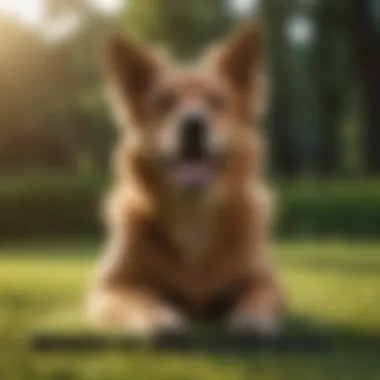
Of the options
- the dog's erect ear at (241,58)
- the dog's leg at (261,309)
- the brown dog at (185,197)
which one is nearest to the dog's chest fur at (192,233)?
the brown dog at (185,197)

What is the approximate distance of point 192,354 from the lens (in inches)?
91.4

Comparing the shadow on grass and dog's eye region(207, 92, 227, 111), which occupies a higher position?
dog's eye region(207, 92, 227, 111)

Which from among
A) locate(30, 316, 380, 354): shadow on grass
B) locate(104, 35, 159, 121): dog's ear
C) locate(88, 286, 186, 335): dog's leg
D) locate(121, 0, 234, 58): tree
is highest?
locate(121, 0, 234, 58): tree

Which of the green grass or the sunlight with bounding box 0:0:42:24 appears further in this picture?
Result: the sunlight with bounding box 0:0:42:24

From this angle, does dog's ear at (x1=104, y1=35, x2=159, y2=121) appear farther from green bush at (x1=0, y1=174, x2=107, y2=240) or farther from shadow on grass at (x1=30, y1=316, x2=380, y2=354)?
Result: shadow on grass at (x1=30, y1=316, x2=380, y2=354)

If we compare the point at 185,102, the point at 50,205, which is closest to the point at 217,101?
the point at 185,102

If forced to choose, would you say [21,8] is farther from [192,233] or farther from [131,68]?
[192,233]

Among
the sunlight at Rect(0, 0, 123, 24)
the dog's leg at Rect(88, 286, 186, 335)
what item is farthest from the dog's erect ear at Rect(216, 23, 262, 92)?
the dog's leg at Rect(88, 286, 186, 335)

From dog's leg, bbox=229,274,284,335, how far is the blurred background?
0.03 metres

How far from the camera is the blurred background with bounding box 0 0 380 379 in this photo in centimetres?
238

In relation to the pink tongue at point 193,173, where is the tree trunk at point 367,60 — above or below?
above

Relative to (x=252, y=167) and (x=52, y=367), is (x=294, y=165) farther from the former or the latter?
(x=52, y=367)

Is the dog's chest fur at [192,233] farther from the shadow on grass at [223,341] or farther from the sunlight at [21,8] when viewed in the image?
the sunlight at [21,8]

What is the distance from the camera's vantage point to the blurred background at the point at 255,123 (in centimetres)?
238
